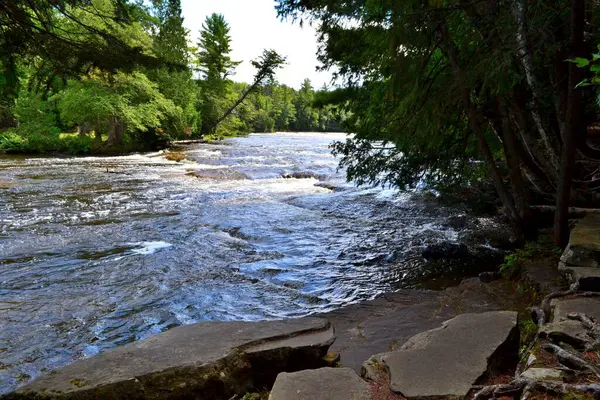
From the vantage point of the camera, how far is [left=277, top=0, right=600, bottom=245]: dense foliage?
13.9 ft

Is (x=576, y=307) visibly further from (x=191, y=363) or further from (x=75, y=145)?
(x=75, y=145)

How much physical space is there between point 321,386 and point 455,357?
99cm

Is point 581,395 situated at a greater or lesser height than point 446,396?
greater

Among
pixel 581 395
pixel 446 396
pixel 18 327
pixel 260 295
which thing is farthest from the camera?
pixel 260 295

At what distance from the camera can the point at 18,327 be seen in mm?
4504

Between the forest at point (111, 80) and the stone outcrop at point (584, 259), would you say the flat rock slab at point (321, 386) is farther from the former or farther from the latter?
the forest at point (111, 80)

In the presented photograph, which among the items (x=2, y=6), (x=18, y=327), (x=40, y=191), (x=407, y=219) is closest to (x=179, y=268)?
(x=18, y=327)

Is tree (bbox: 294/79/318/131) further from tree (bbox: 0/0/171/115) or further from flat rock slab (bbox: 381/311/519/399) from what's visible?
flat rock slab (bbox: 381/311/519/399)

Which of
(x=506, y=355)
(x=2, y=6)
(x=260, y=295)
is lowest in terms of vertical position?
(x=260, y=295)

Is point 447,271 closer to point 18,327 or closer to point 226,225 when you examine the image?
point 226,225

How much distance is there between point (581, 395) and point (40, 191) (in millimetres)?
14811

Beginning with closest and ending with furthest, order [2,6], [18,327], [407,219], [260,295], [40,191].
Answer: [2,6] → [18,327] → [260,295] → [407,219] → [40,191]

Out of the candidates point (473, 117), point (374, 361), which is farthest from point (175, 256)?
point (473, 117)

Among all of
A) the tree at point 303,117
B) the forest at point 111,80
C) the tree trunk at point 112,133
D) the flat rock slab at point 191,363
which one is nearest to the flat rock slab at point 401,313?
the flat rock slab at point 191,363
